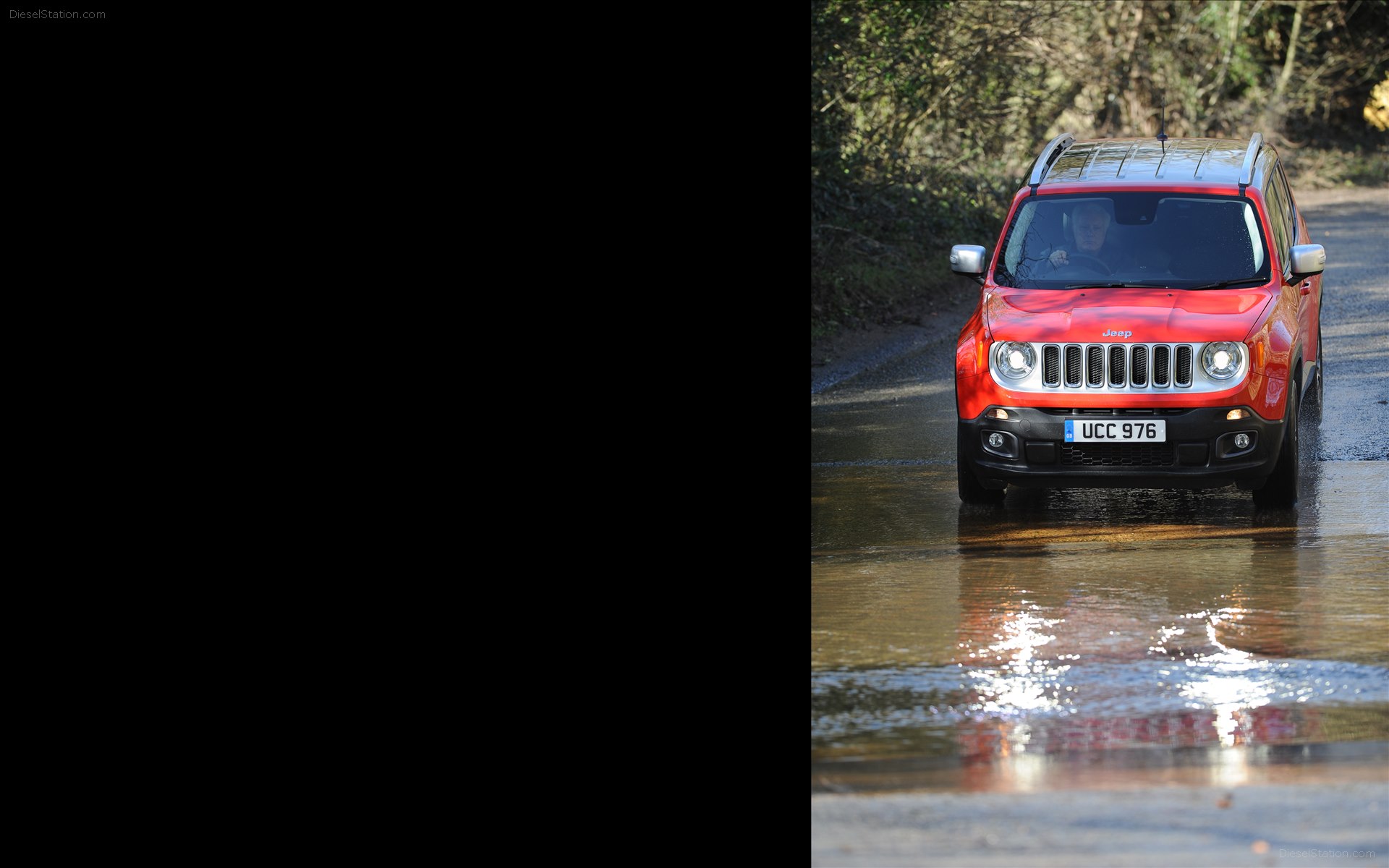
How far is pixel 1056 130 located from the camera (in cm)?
2795

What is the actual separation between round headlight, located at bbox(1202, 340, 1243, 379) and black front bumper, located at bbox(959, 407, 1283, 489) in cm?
19

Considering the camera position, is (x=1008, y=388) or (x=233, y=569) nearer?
(x=233, y=569)

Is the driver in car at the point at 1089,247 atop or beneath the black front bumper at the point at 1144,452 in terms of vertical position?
atop

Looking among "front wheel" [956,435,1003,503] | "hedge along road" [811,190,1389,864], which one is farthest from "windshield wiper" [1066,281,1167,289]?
"hedge along road" [811,190,1389,864]

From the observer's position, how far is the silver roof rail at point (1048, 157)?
33.9ft

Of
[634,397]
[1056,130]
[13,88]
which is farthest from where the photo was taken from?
[1056,130]

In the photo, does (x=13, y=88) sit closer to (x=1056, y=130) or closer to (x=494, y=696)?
(x=494, y=696)

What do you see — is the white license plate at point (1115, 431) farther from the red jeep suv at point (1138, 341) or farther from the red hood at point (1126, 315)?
the red hood at point (1126, 315)

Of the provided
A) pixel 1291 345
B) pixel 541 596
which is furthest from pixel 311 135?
pixel 1291 345

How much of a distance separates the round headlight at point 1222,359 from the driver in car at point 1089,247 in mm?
1061

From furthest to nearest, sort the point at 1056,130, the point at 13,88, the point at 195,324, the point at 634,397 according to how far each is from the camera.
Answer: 1. the point at 1056,130
2. the point at 634,397
3. the point at 195,324
4. the point at 13,88

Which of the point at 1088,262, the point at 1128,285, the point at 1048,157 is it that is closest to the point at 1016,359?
the point at 1128,285

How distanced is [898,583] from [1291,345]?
2816 mm

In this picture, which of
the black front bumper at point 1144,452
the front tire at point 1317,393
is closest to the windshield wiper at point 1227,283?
the black front bumper at point 1144,452
